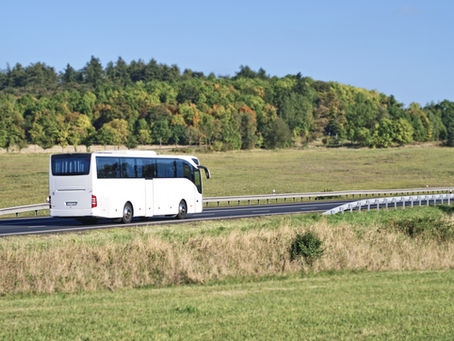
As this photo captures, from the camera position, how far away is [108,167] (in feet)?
96.4

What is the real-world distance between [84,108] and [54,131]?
37.5m

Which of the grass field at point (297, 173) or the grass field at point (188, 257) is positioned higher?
the grass field at point (297, 173)

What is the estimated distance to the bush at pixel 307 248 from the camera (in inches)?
834

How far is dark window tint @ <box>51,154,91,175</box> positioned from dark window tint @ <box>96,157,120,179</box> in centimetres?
50

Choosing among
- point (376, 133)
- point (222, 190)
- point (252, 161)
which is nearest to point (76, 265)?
point (222, 190)

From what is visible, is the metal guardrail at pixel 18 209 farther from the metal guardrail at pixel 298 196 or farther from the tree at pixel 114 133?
the tree at pixel 114 133

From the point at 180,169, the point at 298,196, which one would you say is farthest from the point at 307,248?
the point at 298,196

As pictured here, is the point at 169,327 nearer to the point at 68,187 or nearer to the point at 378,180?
the point at 68,187

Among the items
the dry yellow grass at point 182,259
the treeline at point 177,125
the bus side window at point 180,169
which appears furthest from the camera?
the treeline at point 177,125

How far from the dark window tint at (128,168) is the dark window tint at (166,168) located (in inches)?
74.5

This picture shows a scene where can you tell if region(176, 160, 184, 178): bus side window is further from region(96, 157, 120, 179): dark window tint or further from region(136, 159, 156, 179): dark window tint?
region(96, 157, 120, 179): dark window tint

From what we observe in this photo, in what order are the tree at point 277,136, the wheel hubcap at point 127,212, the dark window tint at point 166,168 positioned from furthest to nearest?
the tree at point 277,136, the dark window tint at point 166,168, the wheel hubcap at point 127,212

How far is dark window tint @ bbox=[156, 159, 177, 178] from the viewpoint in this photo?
32.7m

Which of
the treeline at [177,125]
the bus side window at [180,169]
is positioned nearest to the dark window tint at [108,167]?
the bus side window at [180,169]
